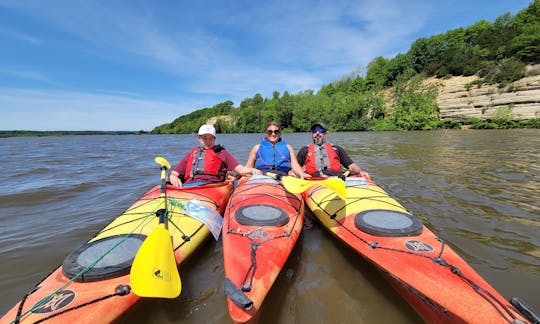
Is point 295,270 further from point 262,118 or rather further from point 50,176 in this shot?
point 262,118

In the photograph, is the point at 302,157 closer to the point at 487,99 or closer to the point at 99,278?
the point at 99,278

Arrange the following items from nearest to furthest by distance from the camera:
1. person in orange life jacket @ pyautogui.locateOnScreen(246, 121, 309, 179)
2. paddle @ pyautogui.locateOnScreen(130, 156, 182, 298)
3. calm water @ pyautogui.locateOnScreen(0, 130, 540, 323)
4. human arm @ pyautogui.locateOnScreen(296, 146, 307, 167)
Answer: paddle @ pyautogui.locateOnScreen(130, 156, 182, 298)
calm water @ pyautogui.locateOnScreen(0, 130, 540, 323)
person in orange life jacket @ pyautogui.locateOnScreen(246, 121, 309, 179)
human arm @ pyautogui.locateOnScreen(296, 146, 307, 167)

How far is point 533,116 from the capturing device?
71.3ft

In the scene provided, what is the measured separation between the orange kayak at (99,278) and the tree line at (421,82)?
30435 mm

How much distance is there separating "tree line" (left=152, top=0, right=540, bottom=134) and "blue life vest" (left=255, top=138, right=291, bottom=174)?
2794 centimetres

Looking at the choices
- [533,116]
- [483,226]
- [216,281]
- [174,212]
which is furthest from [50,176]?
[533,116]

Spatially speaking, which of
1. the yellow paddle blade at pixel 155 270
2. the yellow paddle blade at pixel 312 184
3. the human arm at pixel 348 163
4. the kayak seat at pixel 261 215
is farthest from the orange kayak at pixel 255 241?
the human arm at pixel 348 163

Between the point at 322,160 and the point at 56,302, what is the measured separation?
3.98 metres

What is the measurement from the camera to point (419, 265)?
79.7 inches

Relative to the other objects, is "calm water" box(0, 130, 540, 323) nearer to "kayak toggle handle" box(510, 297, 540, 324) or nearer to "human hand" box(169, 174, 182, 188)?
"kayak toggle handle" box(510, 297, 540, 324)

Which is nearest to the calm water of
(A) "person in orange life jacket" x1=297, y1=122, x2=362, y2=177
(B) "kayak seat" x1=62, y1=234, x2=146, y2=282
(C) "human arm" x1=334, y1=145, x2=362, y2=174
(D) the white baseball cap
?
(B) "kayak seat" x1=62, y1=234, x2=146, y2=282

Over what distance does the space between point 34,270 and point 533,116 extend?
3231 cm

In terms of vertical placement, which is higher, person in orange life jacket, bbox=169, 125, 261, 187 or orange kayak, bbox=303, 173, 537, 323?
A: person in orange life jacket, bbox=169, 125, 261, 187

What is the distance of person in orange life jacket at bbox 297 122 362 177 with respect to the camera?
4652 mm
